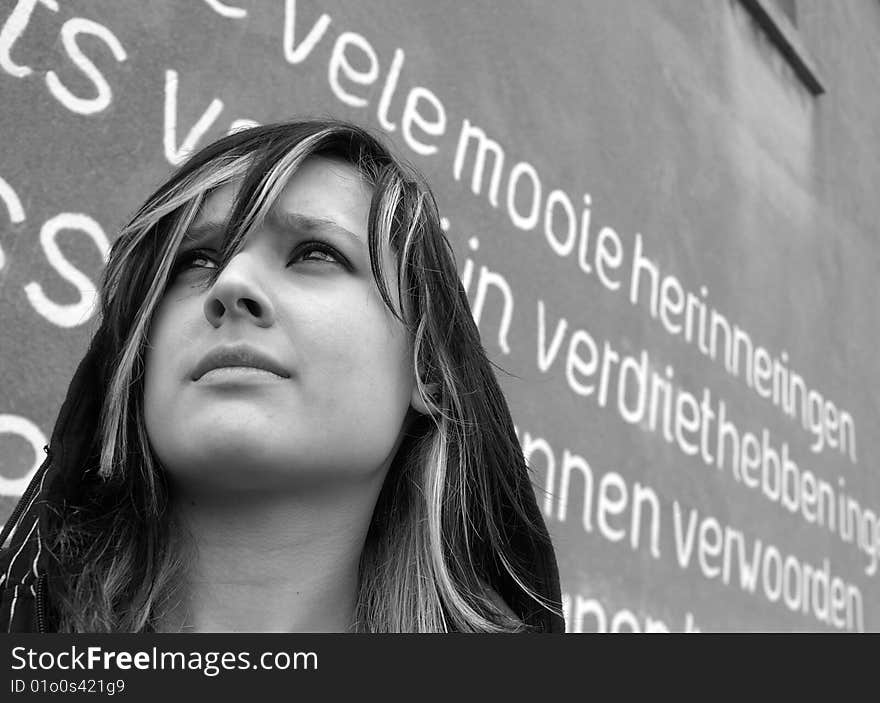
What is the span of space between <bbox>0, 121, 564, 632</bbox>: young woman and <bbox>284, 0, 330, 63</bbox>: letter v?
121 centimetres

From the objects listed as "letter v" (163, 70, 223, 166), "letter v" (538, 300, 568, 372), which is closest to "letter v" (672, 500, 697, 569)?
"letter v" (538, 300, 568, 372)

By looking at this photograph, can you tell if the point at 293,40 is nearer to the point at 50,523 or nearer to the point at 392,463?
the point at 392,463

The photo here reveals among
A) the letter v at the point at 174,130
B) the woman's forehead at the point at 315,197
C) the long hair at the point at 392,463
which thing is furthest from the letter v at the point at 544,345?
the woman's forehead at the point at 315,197

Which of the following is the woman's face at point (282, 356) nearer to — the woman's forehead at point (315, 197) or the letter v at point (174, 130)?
the woman's forehead at point (315, 197)

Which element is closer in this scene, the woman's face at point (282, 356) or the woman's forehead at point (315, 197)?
the woman's face at point (282, 356)

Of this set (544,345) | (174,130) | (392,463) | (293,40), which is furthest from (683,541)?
(392,463)

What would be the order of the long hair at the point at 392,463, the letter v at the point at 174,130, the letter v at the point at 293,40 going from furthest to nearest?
the letter v at the point at 293,40, the letter v at the point at 174,130, the long hair at the point at 392,463

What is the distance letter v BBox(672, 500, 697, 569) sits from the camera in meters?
3.75

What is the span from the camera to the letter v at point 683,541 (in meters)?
3.75

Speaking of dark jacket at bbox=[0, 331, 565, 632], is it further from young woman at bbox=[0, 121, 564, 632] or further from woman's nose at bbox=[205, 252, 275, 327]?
woman's nose at bbox=[205, 252, 275, 327]

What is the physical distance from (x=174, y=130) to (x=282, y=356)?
1244 mm

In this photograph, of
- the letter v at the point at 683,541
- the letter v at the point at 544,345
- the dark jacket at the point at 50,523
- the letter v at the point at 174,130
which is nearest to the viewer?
the dark jacket at the point at 50,523

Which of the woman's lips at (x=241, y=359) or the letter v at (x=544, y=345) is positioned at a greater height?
the letter v at (x=544, y=345)

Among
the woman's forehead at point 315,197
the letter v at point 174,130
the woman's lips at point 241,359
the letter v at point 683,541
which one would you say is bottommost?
the woman's lips at point 241,359
